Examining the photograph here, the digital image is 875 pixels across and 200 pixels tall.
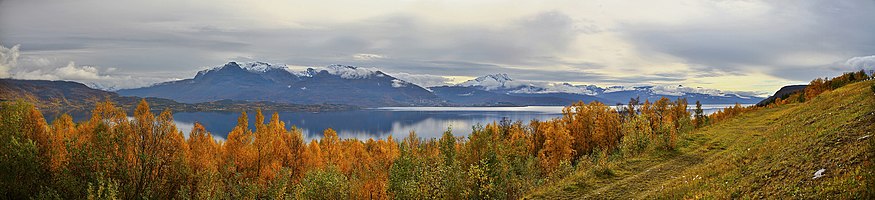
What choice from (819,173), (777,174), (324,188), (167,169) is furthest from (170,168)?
(819,173)

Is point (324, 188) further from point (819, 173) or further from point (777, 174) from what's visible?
point (819, 173)

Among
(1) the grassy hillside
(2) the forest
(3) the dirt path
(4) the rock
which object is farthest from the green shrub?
(4) the rock

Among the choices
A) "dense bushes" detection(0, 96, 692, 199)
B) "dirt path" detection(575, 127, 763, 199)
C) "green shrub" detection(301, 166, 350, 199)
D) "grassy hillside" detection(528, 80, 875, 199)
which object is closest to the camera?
"grassy hillside" detection(528, 80, 875, 199)

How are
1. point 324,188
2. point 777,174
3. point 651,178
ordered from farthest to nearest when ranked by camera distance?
point 324,188
point 651,178
point 777,174

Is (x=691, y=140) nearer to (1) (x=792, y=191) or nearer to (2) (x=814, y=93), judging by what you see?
(1) (x=792, y=191)

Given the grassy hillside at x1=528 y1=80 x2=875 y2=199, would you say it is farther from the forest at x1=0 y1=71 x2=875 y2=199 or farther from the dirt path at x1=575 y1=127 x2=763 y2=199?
the forest at x1=0 y1=71 x2=875 y2=199

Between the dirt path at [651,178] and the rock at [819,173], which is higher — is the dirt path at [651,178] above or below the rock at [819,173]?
below

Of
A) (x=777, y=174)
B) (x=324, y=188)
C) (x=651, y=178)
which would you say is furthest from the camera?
(x=324, y=188)

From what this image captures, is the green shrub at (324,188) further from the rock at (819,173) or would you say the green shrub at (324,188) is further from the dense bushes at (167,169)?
the rock at (819,173)

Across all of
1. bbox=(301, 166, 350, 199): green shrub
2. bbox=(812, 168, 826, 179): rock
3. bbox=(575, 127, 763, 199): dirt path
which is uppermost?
bbox=(812, 168, 826, 179): rock

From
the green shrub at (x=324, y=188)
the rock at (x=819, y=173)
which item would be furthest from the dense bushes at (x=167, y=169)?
the rock at (x=819, y=173)

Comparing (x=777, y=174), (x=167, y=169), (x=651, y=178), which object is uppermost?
(x=777, y=174)

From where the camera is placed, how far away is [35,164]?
42.4m

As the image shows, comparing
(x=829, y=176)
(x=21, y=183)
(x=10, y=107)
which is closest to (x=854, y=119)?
(x=829, y=176)
